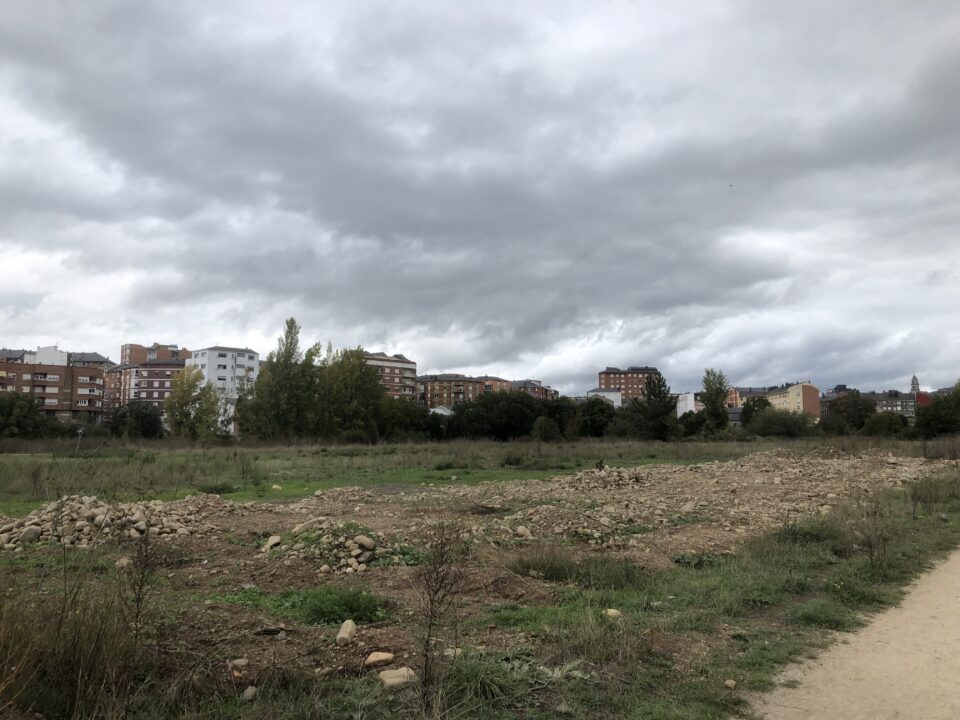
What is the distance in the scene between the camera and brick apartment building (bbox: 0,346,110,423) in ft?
350

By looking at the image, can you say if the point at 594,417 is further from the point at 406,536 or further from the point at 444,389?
the point at 444,389

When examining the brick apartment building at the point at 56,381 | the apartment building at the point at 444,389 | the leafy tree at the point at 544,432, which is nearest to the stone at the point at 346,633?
the leafy tree at the point at 544,432

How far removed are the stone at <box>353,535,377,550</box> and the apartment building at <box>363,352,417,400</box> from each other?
13087 cm

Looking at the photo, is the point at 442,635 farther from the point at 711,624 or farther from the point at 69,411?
the point at 69,411

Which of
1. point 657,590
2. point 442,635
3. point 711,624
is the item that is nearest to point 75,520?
point 442,635

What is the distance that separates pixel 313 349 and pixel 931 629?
64.9 m

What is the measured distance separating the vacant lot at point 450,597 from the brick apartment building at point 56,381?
11130cm

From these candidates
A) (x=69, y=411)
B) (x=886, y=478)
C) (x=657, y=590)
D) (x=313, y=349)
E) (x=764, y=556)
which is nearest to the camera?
(x=657, y=590)

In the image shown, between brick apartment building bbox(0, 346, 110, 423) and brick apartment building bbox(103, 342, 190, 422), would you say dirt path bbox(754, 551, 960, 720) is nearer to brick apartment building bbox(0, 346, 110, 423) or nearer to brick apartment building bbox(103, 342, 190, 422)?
brick apartment building bbox(0, 346, 110, 423)

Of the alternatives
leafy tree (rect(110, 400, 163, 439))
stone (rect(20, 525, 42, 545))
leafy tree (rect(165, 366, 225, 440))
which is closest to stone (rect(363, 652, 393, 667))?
stone (rect(20, 525, 42, 545))

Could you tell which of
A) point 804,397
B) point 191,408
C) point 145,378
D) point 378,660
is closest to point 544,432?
point 191,408

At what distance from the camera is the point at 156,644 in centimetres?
437

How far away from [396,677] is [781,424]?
59628 mm

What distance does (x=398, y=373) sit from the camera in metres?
144
